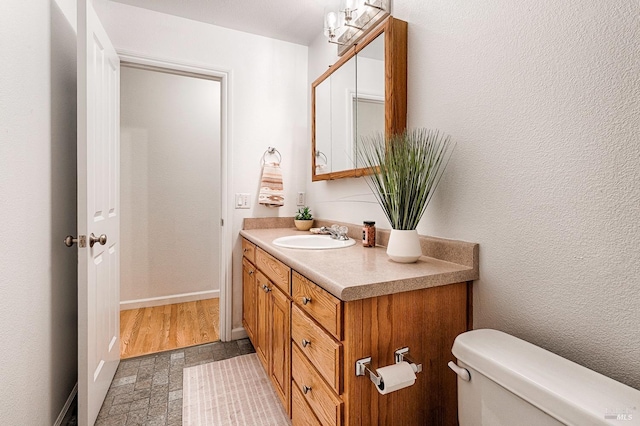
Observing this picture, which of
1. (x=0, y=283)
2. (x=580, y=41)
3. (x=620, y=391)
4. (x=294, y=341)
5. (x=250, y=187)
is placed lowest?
(x=294, y=341)

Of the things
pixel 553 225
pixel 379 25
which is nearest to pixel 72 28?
pixel 379 25

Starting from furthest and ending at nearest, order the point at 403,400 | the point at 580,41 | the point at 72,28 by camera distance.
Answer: the point at 72,28, the point at 403,400, the point at 580,41

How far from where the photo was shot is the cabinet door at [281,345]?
4.35ft

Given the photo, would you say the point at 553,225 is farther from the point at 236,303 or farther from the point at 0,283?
the point at 236,303

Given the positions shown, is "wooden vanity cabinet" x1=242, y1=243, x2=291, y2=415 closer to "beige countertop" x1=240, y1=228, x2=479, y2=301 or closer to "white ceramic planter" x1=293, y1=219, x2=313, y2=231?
"beige countertop" x1=240, y1=228, x2=479, y2=301

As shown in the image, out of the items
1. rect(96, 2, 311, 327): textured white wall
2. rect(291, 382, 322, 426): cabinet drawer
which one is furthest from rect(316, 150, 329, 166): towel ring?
rect(291, 382, 322, 426): cabinet drawer

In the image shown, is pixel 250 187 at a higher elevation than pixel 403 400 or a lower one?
higher

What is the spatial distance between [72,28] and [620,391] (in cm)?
249

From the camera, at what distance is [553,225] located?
2.86ft

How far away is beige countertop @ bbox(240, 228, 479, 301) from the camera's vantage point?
90 centimetres

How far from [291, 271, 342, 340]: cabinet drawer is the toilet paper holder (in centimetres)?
9

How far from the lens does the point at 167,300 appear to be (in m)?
3.02

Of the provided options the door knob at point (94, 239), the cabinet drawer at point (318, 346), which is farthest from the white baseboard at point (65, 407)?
the cabinet drawer at point (318, 346)

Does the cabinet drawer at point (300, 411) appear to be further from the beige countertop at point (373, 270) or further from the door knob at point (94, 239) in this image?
the door knob at point (94, 239)
